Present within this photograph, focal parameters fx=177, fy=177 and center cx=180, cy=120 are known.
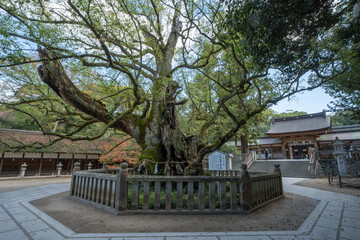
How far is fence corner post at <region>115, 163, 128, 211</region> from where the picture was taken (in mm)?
4078

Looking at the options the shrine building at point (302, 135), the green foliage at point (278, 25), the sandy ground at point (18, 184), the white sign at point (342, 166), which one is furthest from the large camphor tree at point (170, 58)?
the shrine building at point (302, 135)

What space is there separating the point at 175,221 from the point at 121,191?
1.44 m

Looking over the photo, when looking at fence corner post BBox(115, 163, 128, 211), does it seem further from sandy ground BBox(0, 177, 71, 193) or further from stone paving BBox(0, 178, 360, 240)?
sandy ground BBox(0, 177, 71, 193)

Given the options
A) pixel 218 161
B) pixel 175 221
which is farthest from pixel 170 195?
pixel 218 161

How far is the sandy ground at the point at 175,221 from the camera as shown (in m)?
3.24

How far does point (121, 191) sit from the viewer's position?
4160mm

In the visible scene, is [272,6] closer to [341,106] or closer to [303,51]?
[303,51]

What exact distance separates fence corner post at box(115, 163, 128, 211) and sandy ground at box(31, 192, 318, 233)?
0.75 feet

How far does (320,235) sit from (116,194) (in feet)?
13.3

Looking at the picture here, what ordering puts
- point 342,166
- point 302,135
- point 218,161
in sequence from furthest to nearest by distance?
point 302,135
point 342,166
point 218,161

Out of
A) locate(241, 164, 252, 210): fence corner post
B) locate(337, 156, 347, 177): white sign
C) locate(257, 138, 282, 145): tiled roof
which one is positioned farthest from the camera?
locate(257, 138, 282, 145): tiled roof

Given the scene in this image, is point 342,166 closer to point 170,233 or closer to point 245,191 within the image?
point 245,191

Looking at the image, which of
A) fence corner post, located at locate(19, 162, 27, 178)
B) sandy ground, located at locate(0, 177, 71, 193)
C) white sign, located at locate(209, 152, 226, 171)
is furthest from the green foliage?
fence corner post, located at locate(19, 162, 27, 178)

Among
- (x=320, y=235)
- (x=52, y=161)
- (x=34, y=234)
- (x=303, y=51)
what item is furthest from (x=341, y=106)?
(x=52, y=161)
